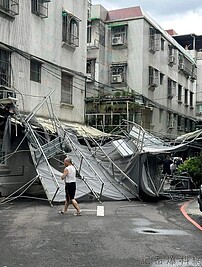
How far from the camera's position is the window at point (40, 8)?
18277 millimetres

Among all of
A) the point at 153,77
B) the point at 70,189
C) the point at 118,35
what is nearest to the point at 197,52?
the point at 153,77

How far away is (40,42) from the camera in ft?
61.3

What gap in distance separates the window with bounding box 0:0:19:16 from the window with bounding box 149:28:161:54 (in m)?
15.5

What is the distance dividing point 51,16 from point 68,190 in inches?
416

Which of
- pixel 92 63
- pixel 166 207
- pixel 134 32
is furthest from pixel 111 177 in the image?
pixel 134 32

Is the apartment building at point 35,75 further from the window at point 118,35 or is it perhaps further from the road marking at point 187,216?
the window at point 118,35

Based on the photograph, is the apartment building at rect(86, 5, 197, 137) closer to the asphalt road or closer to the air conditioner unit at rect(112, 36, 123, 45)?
the air conditioner unit at rect(112, 36, 123, 45)

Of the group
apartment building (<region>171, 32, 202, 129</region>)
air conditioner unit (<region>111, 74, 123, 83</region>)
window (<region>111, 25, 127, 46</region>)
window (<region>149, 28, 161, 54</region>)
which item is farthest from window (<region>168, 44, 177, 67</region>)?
apartment building (<region>171, 32, 202, 129</region>)

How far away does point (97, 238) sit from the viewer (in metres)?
8.67

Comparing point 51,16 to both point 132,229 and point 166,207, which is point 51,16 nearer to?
point 166,207

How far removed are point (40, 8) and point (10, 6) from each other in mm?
2201

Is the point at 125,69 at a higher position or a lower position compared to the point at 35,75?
higher

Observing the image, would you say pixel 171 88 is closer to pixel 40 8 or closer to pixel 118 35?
pixel 118 35

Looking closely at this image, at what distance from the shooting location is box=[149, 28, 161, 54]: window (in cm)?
3094
